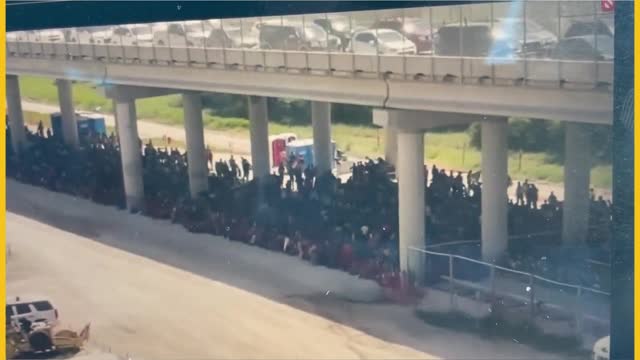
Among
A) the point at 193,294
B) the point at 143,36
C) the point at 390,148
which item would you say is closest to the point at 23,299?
the point at 193,294

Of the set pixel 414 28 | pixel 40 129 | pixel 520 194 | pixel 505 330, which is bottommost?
pixel 505 330

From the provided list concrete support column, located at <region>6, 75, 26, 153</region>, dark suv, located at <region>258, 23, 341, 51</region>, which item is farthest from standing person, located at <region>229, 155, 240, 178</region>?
concrete support column, located at <region>6, 75, 26, 153</region>

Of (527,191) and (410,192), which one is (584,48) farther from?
(410,192)

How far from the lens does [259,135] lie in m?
7.43

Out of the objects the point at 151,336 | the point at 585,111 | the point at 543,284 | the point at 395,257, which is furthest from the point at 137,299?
the point at 585,111

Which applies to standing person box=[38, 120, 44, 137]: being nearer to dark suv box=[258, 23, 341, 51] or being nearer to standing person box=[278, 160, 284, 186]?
dark suv box=[258, 23, 341, 51]

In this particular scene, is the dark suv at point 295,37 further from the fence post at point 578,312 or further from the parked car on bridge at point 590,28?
the fence post at point 578,312

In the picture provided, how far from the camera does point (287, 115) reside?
293 inches

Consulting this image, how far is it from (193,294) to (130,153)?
2.08m

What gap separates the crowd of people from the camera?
17.4ft

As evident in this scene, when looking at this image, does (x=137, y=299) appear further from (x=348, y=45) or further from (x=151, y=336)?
(x=348, y=45)

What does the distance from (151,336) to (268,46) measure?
2.34 metres

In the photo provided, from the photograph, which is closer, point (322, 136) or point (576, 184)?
point (576, 184)

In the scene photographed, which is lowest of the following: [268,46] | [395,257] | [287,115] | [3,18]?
[395,257]
